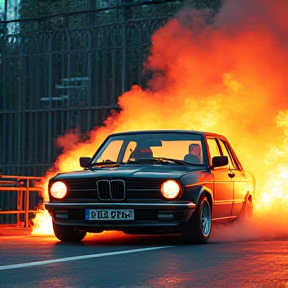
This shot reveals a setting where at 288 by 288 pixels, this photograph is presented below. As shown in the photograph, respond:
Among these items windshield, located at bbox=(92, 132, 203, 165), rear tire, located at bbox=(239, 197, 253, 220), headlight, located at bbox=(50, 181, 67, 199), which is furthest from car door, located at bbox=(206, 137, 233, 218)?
headlight, located at bbox=(50, 181, 67, 199)

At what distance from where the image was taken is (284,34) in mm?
21422

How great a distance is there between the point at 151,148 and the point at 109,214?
1865 millimetres

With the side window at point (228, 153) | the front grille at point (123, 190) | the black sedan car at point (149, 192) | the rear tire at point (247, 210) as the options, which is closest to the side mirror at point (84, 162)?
the black sedan car at point (149, 192)

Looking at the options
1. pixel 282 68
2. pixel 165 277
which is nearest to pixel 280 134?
pixel 282 68

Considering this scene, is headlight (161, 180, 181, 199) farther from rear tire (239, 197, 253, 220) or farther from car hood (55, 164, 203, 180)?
rear tire (239, 197, 253, 220)

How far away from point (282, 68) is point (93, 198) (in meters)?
9.40

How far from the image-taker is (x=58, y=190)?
13008mm

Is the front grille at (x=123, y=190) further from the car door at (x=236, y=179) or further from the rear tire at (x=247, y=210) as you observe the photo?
the rear tire at (x=247, y=210)

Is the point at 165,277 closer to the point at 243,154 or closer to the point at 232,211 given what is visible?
the point at 232,211

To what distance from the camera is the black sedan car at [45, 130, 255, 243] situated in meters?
12.5

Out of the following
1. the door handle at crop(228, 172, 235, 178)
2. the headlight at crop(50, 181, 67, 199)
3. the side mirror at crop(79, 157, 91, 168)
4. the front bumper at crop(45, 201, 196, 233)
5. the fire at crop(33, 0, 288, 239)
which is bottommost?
the front bumper at crop(45, 201, 196, 233)

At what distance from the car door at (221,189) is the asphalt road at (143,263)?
551mm

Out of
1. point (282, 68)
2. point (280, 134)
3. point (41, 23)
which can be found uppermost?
point (41, 23)

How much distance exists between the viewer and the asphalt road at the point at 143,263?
8234mm
